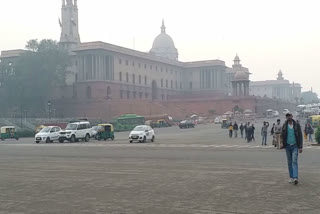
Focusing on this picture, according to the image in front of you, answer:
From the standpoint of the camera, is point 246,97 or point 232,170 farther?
point 246,97

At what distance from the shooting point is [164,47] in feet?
434

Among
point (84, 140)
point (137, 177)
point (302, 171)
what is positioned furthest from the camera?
point (84, 140)

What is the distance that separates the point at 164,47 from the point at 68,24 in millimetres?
42790

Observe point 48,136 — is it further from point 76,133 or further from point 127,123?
point 127,123

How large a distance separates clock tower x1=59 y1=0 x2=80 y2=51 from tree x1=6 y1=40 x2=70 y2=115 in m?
13.9

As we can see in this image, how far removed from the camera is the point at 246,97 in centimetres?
9150

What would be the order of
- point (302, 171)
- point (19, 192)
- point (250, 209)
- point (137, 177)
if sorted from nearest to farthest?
point (250, 209) < point (19, 192) < point (137, 177) < point (302, 171)

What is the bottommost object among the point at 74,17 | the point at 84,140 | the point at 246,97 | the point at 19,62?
the point at 84,140

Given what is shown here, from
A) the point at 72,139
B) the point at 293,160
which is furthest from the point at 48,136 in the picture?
the point at 293,160

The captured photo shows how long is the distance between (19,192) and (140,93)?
299 ft

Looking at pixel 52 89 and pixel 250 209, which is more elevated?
pixel 52 89

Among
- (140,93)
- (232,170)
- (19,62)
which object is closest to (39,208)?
(232,170)

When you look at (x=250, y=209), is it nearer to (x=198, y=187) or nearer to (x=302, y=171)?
(x=198, y=187)

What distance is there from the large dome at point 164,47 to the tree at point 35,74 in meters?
53.4
